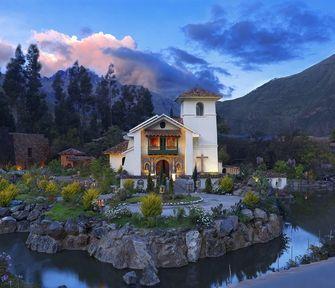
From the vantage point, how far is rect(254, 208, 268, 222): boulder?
830 inches

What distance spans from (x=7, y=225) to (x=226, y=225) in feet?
39.7

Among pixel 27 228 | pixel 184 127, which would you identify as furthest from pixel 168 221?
pixel 184 127

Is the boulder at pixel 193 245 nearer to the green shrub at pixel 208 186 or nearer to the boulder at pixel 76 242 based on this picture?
the boulder at pixel 76 242

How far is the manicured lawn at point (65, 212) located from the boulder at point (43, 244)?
1367mm

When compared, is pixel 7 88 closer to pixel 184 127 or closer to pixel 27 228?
pixel 184 127

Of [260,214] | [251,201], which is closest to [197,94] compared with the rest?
[251,201]

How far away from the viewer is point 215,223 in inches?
744

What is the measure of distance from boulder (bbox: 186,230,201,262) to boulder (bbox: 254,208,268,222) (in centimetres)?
442

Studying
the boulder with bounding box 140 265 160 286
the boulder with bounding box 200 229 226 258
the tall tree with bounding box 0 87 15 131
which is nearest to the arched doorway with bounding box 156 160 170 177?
the boulder with bounding box 200 229 226 258

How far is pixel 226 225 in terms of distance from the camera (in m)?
19.0

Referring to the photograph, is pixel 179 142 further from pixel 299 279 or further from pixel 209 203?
pixel 299 279

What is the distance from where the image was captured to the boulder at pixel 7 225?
914 inches

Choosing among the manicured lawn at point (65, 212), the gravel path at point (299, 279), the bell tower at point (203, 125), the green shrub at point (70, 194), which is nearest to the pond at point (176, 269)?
the manicured lawn at point (65, 212)

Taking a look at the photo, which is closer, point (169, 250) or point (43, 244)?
point (169, 250)
